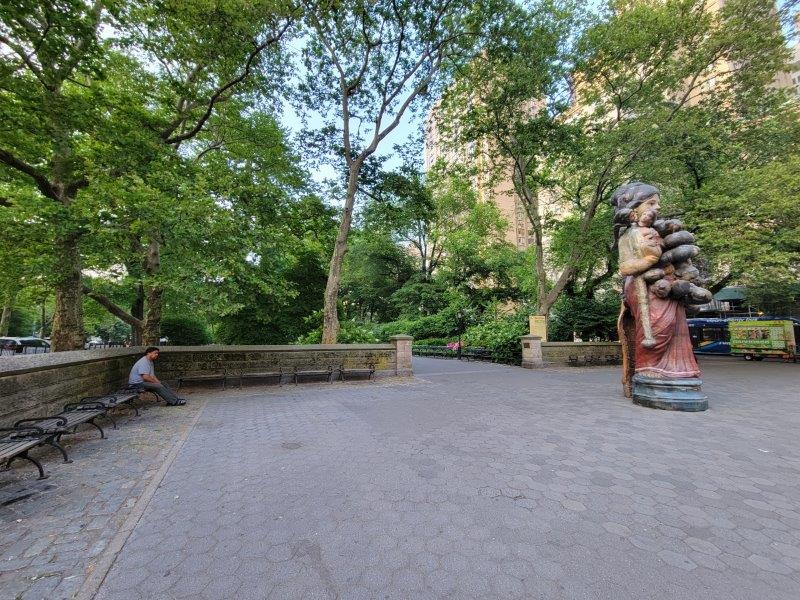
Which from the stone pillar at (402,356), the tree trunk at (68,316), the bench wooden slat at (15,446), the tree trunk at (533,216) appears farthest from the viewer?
the tree trunk at (533,216)

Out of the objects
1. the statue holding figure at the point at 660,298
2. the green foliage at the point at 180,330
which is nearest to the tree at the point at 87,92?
the statue holding figure at the point at 660,298

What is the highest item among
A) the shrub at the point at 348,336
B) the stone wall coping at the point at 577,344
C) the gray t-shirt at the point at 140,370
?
the shrub at the point at 348,336

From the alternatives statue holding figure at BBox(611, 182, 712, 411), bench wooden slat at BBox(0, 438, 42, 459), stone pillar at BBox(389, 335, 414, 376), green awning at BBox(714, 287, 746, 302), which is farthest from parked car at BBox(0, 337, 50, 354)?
green awning at BBox(714, 287, 746, 302)

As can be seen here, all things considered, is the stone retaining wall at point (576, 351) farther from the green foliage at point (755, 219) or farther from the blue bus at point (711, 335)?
the blue bus at point (711, 335)

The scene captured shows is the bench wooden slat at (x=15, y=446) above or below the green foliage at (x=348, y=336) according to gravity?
below

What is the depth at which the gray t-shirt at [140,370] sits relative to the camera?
25.0 ft

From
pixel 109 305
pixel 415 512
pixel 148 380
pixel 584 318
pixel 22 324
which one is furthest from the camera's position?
pixel 22 324

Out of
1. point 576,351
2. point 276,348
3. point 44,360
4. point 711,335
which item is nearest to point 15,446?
point 44,360

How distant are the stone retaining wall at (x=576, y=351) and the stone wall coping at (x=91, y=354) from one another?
25.2 feet

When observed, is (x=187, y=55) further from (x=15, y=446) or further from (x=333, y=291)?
(x=15, y=446)

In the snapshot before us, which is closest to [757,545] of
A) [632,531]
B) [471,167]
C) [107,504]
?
[632,531]

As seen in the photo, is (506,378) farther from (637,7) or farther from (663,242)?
(637,7)

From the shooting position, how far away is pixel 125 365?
8.80m

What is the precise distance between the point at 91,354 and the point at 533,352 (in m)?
14.7
